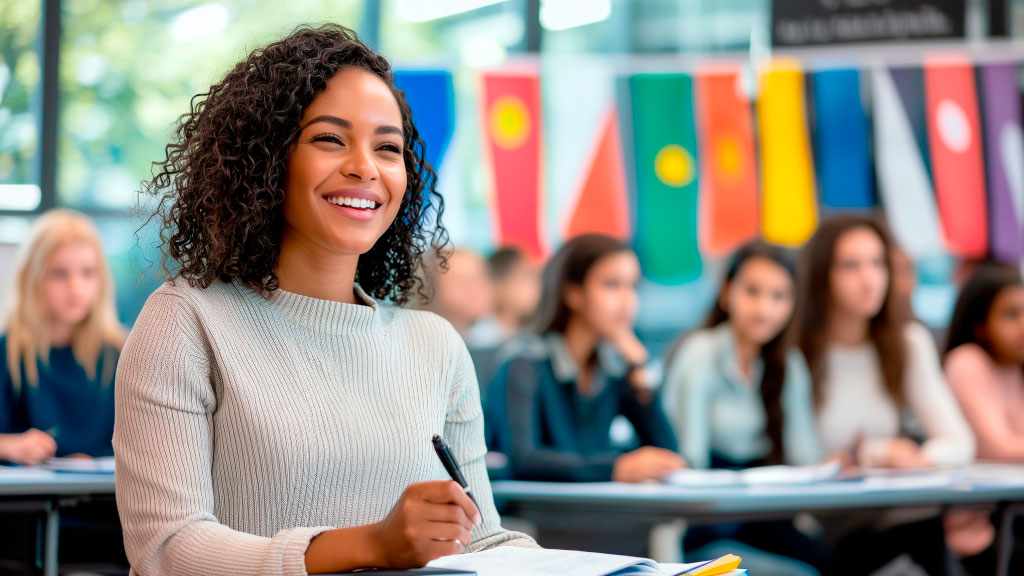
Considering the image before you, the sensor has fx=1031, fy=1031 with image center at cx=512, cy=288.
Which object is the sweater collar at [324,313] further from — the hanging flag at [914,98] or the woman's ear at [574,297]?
the hanging flag at [914,98]

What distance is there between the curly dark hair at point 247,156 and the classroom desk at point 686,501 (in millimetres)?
1443

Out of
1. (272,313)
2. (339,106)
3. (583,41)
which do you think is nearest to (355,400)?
(272,313)

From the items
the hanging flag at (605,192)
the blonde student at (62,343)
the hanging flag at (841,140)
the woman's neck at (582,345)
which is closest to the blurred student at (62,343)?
the blonde student at (62,343)

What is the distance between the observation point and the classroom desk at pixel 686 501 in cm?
255

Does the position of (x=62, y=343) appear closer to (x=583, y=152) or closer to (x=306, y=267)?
(x=306, y=267)

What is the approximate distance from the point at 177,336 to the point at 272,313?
6.2 inches

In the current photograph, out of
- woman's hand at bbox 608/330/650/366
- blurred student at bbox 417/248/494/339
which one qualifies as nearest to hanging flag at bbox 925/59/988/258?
blurred student at bbox 417/248/494/339

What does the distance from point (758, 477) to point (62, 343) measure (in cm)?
230

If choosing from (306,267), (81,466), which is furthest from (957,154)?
(306,267)

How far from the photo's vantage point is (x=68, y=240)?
3.51 metres

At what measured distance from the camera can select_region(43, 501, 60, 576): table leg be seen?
265 cm

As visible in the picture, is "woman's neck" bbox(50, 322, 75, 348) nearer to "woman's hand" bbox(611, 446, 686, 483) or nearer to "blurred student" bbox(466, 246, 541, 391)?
"woman's hand" bbox(611, 446, 686, 483)

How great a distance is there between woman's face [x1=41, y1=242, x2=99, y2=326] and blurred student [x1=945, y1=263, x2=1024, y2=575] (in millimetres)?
3100

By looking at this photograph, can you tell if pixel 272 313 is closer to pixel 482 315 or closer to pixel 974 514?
pixel 974 514
